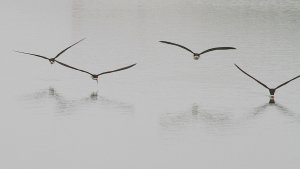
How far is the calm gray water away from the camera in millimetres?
20734

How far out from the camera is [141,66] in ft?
109

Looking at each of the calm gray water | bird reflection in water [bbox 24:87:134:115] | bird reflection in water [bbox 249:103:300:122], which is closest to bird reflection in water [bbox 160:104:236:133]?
the calm gray water

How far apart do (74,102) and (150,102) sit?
2722 millimetres

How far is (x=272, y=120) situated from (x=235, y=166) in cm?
484

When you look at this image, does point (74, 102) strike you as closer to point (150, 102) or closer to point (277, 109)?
point (150, 102)

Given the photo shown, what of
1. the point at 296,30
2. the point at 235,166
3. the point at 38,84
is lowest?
the point at 235,166

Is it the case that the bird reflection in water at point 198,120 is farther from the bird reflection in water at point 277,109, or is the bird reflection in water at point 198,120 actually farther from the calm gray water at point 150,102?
the bird reflection in water at point 277,109

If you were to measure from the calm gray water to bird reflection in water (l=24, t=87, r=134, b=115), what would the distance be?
37 mm

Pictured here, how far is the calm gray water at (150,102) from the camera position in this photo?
2073 cm

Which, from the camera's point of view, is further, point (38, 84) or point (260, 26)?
point (260, 26)

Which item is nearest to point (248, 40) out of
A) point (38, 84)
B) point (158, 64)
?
point (158, 64)

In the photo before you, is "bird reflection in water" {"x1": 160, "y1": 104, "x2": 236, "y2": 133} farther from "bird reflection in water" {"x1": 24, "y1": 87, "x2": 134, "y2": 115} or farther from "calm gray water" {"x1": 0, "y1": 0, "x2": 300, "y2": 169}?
"bird reflection in water" {"x1": 24, "y1": 87, "x2": 134, "y2": 115}

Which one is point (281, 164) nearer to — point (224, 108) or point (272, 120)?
point (272, 120)

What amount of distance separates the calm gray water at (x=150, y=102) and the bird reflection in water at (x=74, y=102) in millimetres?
37
